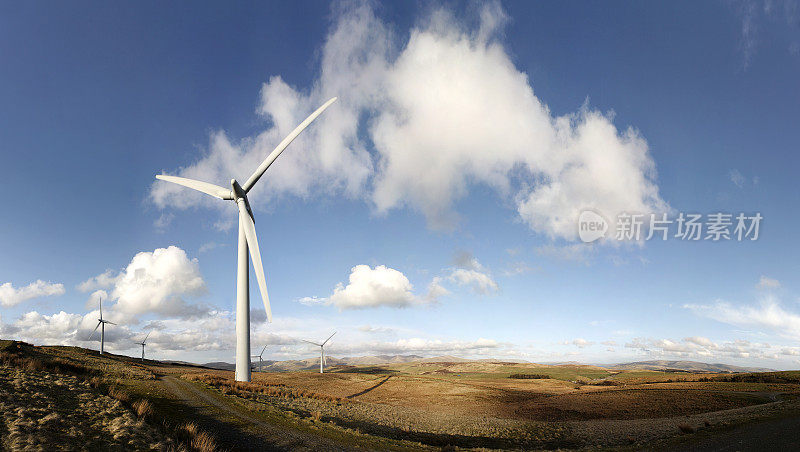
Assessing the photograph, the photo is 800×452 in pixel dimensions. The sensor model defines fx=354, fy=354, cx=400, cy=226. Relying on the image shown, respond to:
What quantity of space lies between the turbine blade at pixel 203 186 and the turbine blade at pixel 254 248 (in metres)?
2.88

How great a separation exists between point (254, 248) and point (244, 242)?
4041mm

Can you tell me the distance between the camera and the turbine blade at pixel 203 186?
1892 inches

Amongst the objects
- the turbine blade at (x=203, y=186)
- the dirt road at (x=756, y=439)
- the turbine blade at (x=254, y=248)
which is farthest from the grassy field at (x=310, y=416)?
the turbine blade at (x=203, y=186)

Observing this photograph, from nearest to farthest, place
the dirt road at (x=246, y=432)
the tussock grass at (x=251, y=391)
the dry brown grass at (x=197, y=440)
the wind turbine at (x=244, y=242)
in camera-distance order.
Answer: the dry brown grass at (x=197, y=440) < the dirt road at (x=246, y=432) < the tussock grass at (x=251, y=391) < the wind turbine at (x=244, y=242)

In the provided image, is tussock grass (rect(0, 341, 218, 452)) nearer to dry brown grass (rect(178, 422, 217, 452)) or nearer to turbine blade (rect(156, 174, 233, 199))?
dry brown grass (rect(178, 422, 217, 452))

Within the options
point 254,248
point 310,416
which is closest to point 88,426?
point 310,416

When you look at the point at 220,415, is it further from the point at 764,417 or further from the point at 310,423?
the point at 764,417

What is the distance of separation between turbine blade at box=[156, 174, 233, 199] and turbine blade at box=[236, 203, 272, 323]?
2884 millimetres

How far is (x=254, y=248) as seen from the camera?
137ft

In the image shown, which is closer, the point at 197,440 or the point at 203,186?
the point at 197,440

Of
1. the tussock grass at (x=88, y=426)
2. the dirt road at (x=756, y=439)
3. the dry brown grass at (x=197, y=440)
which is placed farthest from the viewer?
the dirt road at (x=756, y=439)

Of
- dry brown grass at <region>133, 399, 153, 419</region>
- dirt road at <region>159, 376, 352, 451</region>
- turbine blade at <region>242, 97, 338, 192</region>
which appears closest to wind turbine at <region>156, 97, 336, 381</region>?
turbine blade at <region>242, 97, 338, 192</region>

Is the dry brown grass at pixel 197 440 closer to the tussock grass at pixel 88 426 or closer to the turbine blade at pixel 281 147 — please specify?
the tussock grass at pixel 88 426

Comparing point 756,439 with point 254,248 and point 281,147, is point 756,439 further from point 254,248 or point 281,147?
point 281,147
